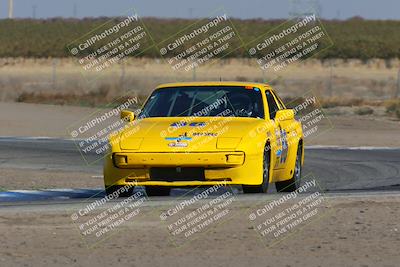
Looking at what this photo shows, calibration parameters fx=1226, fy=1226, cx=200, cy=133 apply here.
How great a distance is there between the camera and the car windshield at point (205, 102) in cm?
1491

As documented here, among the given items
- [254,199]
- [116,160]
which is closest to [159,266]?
[254,199]

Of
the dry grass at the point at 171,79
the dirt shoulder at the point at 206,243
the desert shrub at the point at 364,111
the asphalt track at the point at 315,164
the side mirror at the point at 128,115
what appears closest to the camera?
the dirt shoulder at the point at 206,243

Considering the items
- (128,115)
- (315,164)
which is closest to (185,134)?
(128,115)

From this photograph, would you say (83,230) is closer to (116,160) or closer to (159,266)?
(159,266)

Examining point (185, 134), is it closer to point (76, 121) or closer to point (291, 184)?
point (291, 184)

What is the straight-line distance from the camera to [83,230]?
35.3ft

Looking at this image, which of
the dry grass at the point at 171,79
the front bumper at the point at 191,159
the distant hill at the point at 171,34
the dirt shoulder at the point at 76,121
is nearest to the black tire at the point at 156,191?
the front bumper at the point at 191,159

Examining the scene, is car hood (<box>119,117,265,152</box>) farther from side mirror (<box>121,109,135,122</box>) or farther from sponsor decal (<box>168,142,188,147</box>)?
side mirror (<box>121,109,135,122</box>)

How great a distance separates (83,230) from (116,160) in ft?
10.2

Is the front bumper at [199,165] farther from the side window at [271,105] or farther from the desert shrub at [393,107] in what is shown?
the desert shrub at [393,107]

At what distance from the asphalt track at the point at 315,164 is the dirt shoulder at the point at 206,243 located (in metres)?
3.33

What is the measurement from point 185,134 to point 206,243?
373 centimetres

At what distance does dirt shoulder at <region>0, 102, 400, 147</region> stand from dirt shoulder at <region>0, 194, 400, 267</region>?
54.0 ft

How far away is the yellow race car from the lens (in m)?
13.6
